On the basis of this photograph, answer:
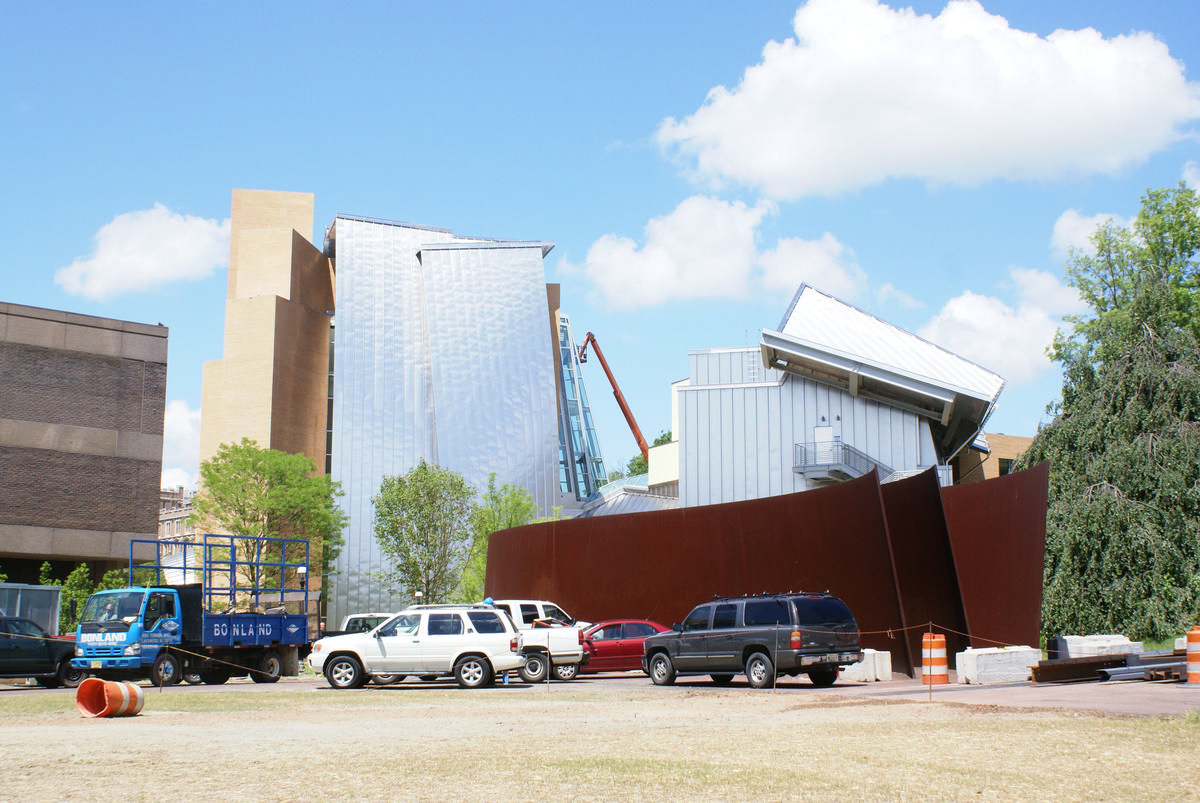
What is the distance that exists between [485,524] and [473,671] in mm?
32644

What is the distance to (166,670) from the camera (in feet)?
74.5

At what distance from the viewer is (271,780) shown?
26.1 feet

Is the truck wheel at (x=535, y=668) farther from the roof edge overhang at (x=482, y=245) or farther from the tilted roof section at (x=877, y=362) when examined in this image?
the roof edge overhang at (x=482, y=245)

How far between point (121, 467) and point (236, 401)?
21376mm

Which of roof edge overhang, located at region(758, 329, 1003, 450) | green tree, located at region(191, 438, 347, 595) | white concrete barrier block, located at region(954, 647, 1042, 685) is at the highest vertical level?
roof edge overhang, located at region(758, 329, 1003, 450)

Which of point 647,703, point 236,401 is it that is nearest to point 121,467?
point 236,401

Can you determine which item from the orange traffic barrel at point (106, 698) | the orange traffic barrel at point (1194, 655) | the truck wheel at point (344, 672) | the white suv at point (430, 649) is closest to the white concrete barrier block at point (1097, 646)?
the orange traffic barrel at point (1194, 655)

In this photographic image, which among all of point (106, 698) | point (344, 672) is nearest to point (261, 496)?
point (344, 672)

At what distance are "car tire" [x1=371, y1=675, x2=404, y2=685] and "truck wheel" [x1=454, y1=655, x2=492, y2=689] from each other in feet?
5.86

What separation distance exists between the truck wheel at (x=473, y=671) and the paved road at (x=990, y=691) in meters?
1.32

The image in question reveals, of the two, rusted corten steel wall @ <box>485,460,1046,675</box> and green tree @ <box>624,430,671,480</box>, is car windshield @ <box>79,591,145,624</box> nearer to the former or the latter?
rusted corten steel wall @ <box>485,460,1046,675</box>

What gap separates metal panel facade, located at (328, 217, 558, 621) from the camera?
65812mm

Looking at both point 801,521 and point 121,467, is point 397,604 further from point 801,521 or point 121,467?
point 801,521

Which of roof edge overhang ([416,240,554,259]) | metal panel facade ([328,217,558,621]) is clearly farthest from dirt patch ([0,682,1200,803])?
roof edge overhang ([416,240,554,259])
